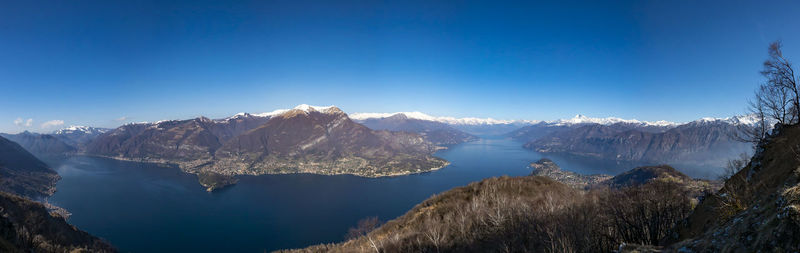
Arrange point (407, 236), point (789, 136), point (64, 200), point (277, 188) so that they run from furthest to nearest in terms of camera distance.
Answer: point (277, 188) < point (64, 200) < point (407, 236) < point (789, 136)

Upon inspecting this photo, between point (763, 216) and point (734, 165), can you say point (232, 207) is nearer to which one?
point (734, 165)

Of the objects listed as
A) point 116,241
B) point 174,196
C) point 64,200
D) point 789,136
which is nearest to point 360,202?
point 116,241

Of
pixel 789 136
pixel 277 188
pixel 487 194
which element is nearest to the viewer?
pixel 789 136

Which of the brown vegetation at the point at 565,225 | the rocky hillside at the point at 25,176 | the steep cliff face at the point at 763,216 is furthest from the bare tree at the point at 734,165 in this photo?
the rocky hillside at the point at 25,176

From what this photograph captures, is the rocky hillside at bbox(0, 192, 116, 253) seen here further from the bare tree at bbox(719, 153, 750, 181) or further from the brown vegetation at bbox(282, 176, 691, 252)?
the bare tree at bbox(719, 153, 750, 181)

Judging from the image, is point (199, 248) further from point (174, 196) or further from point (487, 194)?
point (487, 194)

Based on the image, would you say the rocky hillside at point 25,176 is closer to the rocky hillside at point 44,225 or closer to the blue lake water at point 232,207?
the blue lake water at point 232,207
